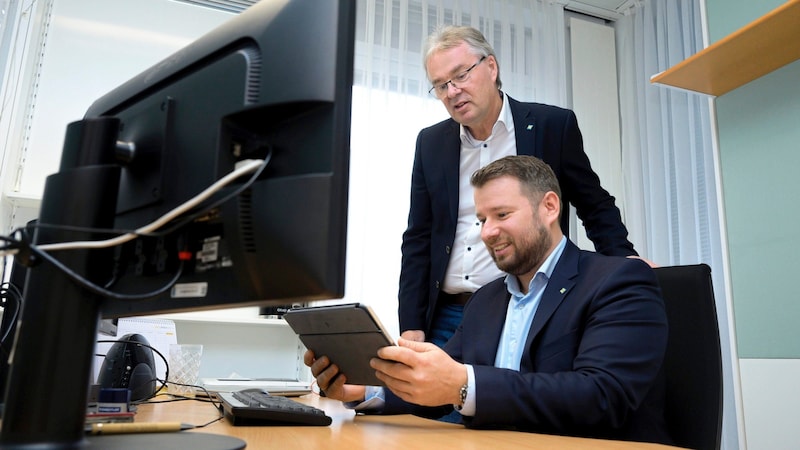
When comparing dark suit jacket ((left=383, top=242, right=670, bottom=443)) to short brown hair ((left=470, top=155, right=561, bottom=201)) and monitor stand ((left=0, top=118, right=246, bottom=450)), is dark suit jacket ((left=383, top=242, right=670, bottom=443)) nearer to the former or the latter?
short brown hair ((left=470, top=155, right=561, bottom=201))

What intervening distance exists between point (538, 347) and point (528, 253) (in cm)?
27

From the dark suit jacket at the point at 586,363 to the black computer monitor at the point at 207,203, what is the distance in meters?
0.49

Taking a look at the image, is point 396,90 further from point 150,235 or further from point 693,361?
point 150,235

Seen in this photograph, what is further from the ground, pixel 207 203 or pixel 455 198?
pixel 455 198

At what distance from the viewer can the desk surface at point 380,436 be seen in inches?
31.6

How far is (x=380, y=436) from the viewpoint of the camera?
89cm

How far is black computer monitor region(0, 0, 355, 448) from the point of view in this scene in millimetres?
598

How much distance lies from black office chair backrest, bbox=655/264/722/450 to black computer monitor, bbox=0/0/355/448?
0.86m

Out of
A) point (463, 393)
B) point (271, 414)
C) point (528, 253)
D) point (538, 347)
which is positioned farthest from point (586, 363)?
point (271, 414)

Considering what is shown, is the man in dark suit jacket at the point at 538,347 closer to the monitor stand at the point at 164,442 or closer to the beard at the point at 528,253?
the beard at the point at 528,253

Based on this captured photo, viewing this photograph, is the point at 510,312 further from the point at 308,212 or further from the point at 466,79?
the point at 308,212

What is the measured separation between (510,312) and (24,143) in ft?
7.27

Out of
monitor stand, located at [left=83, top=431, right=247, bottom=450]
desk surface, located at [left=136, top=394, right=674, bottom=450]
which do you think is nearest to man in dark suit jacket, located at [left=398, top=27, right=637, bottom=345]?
desk surface, located at [left=136, top=394, right=674, bottom=450]

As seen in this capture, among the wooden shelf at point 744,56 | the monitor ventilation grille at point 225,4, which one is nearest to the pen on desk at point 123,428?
the wooden shelf at point 744,56
